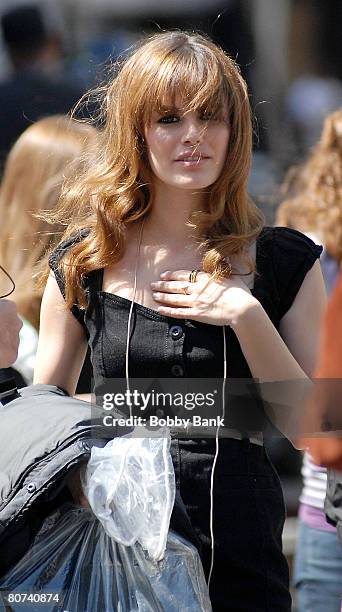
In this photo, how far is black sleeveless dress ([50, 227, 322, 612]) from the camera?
2.00 m

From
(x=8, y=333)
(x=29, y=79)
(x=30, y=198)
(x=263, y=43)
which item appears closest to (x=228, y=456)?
(x=8, y=333)

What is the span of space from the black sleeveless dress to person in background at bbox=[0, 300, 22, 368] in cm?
16

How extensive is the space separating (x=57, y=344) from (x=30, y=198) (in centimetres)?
70

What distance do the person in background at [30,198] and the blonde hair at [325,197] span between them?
75 cm

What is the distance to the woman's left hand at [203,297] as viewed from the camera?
198 cm

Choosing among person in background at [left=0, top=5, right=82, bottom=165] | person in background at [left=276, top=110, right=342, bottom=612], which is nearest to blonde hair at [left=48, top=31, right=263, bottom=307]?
person in background at [left=276, top=110, right=342, bottom=612]

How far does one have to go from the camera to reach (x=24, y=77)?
386 cm

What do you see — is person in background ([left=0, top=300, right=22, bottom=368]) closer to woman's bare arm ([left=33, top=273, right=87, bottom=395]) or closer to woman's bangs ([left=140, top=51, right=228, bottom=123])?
woman's bare arm ([left=33, top=273, right=87, bottom=395])

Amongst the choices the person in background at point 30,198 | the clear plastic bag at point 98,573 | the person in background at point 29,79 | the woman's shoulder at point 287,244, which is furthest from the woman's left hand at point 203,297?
the person in background at point 29,79

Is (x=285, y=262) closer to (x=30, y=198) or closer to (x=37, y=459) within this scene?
(x=37, y=459)

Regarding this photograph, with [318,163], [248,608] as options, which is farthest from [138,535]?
[318,163]

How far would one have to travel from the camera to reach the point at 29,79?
151 inches

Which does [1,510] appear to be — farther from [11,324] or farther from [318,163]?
[318,163]

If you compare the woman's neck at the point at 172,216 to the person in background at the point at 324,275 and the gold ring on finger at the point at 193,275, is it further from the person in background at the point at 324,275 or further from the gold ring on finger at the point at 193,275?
the person in background at the point at 324,275
